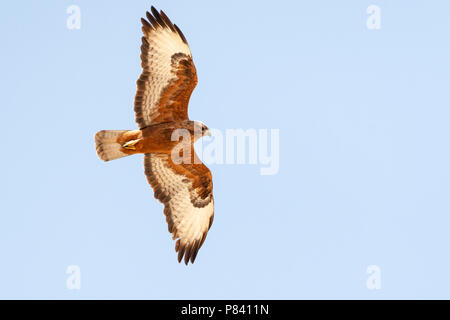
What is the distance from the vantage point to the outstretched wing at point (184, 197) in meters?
8.72

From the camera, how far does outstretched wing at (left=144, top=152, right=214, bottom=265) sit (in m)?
8.72

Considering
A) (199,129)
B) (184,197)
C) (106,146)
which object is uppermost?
(199,129)

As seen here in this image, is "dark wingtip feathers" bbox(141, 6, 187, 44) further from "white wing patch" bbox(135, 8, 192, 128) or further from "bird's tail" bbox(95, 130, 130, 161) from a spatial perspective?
"bird's tail" bbox(95, 130, 130, 161)

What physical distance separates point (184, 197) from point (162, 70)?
7.13 ft

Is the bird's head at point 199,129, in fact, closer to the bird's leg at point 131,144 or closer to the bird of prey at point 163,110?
the bird of prey at point 163,110

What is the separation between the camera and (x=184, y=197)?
9000mm

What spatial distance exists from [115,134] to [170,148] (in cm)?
90

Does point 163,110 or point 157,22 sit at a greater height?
point 157,22

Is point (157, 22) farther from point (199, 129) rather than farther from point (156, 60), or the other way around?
point (199, 129)

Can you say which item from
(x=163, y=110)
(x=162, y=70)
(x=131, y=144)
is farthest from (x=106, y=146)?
(x=162, y=70)

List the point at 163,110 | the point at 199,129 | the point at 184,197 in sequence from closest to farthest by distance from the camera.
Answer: the point at 199,129, the point at 163,110, the point at 184,197

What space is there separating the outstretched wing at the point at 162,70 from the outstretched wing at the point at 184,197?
35.4 inches

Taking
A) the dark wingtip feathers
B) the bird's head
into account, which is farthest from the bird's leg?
the dark wingtip feathers
